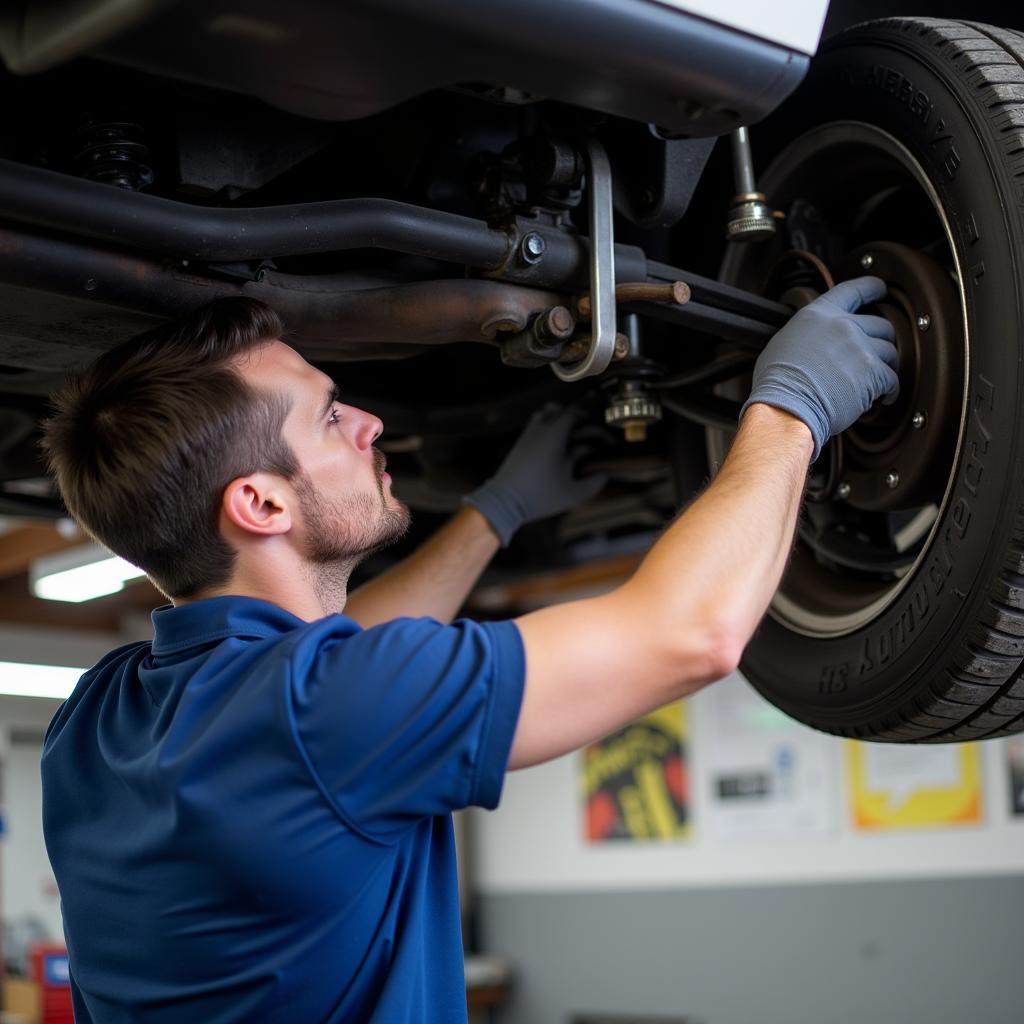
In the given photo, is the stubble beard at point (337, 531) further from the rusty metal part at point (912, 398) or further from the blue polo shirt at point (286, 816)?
the rusty metal part at point (912, 398)

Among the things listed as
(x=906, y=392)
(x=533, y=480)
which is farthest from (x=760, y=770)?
(x=906, y=392)

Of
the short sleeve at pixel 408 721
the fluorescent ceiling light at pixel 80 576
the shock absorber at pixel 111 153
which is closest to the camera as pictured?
the short sleeve at pixel 408 721

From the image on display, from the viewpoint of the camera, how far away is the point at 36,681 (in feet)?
16.3

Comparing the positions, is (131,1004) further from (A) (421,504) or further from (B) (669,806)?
(B) (669,806)

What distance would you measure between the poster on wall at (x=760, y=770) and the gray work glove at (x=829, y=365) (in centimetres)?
505

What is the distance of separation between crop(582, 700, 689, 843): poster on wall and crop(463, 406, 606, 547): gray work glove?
508 cm

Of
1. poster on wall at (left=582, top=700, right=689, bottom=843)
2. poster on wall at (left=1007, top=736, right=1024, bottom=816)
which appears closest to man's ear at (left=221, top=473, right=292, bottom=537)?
poster on wall at (left=1007, top=736, right=1024, bottom=816)

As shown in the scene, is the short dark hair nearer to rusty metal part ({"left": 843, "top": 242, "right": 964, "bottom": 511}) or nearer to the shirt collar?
the shirt collar

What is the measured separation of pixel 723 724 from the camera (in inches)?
262

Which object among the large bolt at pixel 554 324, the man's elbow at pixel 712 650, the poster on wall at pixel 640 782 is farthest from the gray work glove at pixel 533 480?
the poster on wall at pixel 640 782

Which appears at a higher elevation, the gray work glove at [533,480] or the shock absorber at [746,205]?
the shock absorber at [746,205]

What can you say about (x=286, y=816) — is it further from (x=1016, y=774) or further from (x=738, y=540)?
(x=1016, y=774)

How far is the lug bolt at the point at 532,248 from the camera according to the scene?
124 cm

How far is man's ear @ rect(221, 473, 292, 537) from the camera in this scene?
1218mm
